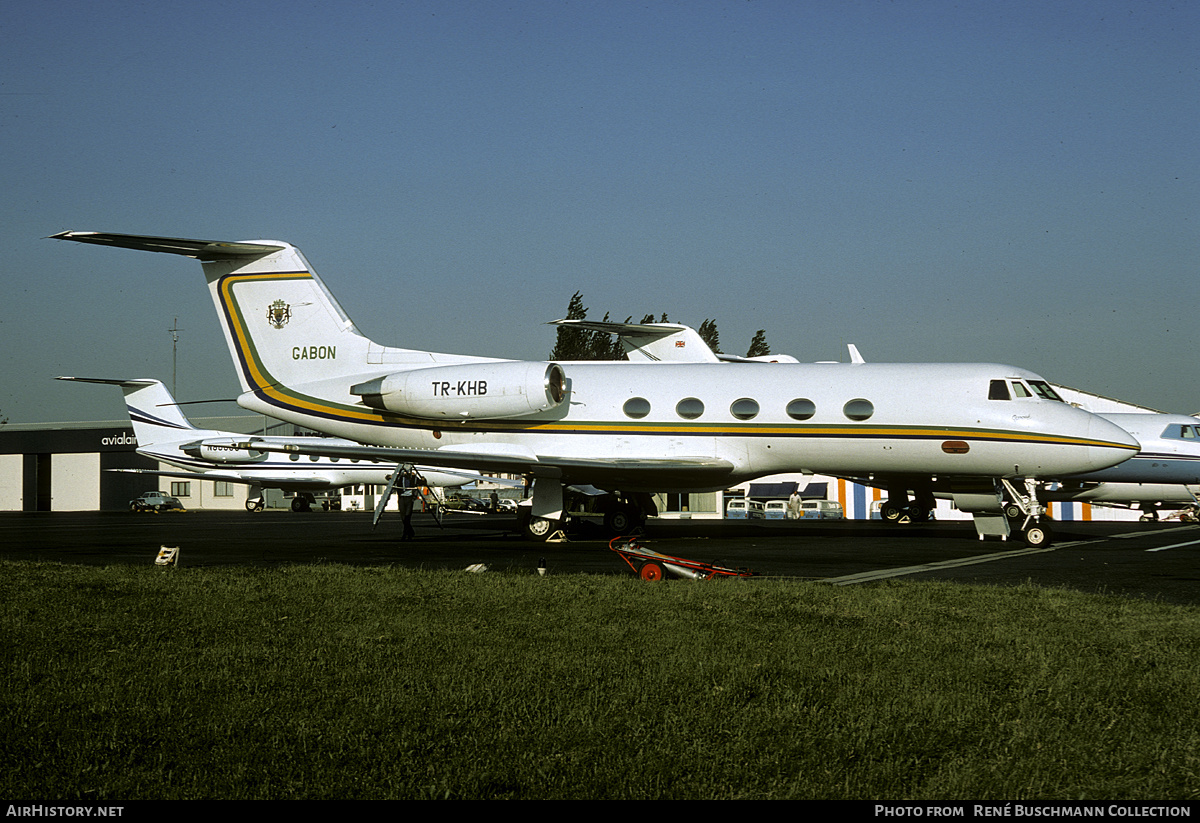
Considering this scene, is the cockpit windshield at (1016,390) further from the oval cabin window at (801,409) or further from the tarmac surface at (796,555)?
the oval cabin window at (801,409)

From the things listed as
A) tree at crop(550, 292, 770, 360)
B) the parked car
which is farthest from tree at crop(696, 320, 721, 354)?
the parked car

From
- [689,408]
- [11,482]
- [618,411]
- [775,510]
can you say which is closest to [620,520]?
[618,411]

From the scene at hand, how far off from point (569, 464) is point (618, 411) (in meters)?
1.95

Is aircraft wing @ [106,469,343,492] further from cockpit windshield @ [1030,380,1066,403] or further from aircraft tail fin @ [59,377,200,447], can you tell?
cockpit windshield @ [1030,380,1066,403]

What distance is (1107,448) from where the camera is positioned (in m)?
18.7

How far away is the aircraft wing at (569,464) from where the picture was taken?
64.0 ft

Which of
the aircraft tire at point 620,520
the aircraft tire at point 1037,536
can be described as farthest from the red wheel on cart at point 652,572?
the aircraft tire at point 620,520

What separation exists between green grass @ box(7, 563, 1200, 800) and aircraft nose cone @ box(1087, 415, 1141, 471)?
10.5 m

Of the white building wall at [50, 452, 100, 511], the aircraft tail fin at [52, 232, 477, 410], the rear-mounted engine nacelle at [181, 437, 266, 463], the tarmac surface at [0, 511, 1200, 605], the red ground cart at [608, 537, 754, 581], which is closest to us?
the red ground cart at [608, 537, 754, 581]

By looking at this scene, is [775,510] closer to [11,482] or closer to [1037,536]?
[1037,536]

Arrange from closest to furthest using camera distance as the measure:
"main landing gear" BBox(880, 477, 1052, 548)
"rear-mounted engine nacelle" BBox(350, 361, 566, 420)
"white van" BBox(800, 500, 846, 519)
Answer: "main landing gear" BBox(880, 477, 1052, 548) → "rear-mounted engine nacelle" BBox(350, 361, 566, 420) → "white van" BBox(800, 500, 846, 519)

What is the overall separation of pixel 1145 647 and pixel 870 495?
1603 inches

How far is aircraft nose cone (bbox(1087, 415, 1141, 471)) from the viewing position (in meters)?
18.7

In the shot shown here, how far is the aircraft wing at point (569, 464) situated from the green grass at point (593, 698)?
10.4 metres
